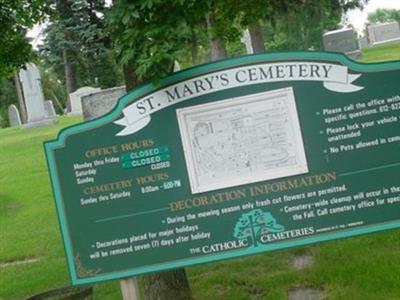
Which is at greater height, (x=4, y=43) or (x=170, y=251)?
(x=4, y=43)

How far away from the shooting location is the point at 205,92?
4352mm

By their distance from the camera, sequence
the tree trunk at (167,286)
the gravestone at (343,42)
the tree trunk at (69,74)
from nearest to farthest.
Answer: the tree trunk at (167,286), the gravestone at (343,42), the tree trunk at (69,74)

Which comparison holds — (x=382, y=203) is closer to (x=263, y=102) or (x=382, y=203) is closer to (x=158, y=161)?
(x=263, y=102)

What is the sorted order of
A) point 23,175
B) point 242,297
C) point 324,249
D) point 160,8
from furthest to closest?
1. point 23,175
2. point 324,249
3. point 242,297
4. point 160,8

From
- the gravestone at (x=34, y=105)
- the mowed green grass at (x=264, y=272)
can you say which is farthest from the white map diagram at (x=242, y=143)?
the gravestone at (x=34, y=105)

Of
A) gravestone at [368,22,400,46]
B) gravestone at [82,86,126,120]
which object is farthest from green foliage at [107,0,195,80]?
gravestone at [368,22,400,46]

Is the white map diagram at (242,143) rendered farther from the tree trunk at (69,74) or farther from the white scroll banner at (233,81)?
the tree trunk at (69,74)

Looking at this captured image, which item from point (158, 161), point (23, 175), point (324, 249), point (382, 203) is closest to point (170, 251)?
point (158, 161)

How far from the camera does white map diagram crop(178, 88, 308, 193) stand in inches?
171

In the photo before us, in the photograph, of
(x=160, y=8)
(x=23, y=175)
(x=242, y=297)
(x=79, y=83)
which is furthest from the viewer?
(x=79, y=83)

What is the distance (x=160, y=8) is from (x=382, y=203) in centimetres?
198

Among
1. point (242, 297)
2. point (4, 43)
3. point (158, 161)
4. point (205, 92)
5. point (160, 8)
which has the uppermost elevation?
point (4, 43)

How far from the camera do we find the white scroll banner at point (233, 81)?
435 cm

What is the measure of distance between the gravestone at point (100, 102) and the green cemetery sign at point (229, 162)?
8.13 m
